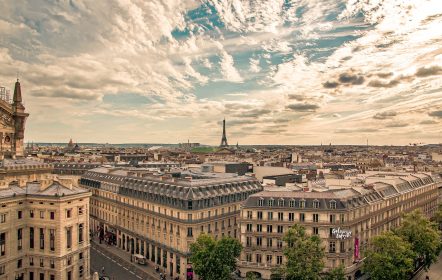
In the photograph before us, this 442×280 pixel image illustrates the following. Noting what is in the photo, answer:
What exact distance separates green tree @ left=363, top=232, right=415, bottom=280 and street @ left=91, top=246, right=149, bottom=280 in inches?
1998

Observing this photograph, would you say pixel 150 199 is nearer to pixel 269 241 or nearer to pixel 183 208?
pixel 183 208

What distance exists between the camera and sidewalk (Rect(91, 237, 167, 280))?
9525cm

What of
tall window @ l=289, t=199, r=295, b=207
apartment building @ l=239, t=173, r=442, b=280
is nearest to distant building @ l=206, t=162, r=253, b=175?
apartment building @ l=239, t=173, r=442, b=280

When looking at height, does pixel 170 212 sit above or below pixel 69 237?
above

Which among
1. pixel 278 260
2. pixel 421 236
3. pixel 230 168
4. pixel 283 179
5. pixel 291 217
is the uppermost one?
pixel 230 168

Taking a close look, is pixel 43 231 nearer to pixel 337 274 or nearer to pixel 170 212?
pixel 170 212

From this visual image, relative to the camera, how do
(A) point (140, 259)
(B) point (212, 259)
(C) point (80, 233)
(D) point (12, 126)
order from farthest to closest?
(D) point (12, 126)
(A) point (140, 259)
(C) point (80, 233)
(B) point (212, 259)

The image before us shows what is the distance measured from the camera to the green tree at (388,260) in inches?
3093

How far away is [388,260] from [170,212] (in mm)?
48840

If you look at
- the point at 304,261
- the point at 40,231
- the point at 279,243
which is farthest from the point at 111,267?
the point at 304,261

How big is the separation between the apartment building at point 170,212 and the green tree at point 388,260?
117 feet

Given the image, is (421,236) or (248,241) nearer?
(248,241)

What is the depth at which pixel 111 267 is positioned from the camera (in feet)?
330

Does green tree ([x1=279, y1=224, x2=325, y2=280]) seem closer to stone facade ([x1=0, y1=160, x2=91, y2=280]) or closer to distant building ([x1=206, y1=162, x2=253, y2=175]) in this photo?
stone facade ([x1=0, y1=160, x2=91, y2=280])
